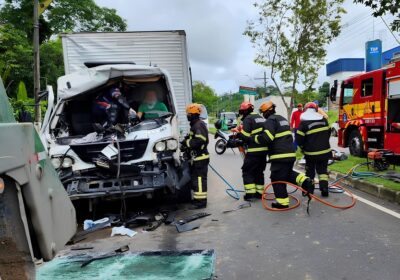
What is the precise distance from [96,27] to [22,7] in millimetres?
5130

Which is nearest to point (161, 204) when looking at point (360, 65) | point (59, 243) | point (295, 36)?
point (59, 243)

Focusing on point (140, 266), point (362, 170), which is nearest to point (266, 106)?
point (140, 266)

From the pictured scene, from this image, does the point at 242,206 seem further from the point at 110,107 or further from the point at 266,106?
the point at 110,107

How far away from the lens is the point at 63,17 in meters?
26.4

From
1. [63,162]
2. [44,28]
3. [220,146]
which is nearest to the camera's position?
[63,162]

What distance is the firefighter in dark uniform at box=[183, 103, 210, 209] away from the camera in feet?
22.7

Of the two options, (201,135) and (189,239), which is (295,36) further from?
(189,239)

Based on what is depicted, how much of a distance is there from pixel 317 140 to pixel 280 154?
0.95 m

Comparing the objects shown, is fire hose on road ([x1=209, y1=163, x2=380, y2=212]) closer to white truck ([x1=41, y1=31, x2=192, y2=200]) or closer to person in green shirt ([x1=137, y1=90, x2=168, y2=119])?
white truck ([x1=41, y1=31, x2=192, y2=200])

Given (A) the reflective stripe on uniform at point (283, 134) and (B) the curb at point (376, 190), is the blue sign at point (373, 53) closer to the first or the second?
(B) the curb at point (376, 190)

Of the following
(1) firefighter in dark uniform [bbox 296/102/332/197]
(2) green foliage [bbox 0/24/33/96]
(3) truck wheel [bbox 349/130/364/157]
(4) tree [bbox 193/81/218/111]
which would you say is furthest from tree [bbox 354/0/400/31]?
(4) tree [bbox 193/81/218/111]

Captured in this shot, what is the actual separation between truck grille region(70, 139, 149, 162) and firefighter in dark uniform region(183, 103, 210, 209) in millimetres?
1062

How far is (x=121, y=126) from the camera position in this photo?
Result: 21.2 ft

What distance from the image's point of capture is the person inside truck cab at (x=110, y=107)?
688cm
